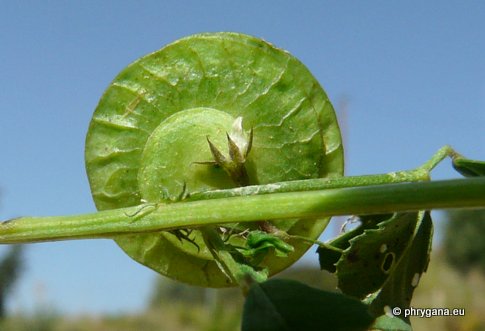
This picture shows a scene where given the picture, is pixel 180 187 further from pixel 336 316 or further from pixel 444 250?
pixel 444 250

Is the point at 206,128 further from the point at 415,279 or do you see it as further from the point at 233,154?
the point at 415,279

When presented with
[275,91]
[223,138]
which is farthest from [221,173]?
[275,91]

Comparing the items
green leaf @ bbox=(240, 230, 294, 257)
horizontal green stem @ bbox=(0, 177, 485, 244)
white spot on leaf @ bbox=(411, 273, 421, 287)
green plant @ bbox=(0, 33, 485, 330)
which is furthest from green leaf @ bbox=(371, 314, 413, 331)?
horizontal green stem @ bbox=(0, 177, 485, 244)

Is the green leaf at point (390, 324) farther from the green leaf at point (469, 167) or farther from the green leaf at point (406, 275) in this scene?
the green leaf at point (469, 167)

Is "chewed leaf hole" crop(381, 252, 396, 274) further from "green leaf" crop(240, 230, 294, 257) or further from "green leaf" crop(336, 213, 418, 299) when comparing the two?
"green leaf" crop(240, 230, 294, 257)

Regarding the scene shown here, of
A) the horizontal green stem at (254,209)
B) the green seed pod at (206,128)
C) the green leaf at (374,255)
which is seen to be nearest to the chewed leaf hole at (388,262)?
the green leaf at (374,255)

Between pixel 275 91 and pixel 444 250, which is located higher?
pixel 275 91

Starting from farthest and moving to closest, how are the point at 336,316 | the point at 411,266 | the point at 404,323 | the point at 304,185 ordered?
1. the point at 411,266
2. the point at 404,323
3. the point at 304,185
4. the point at 336,316
